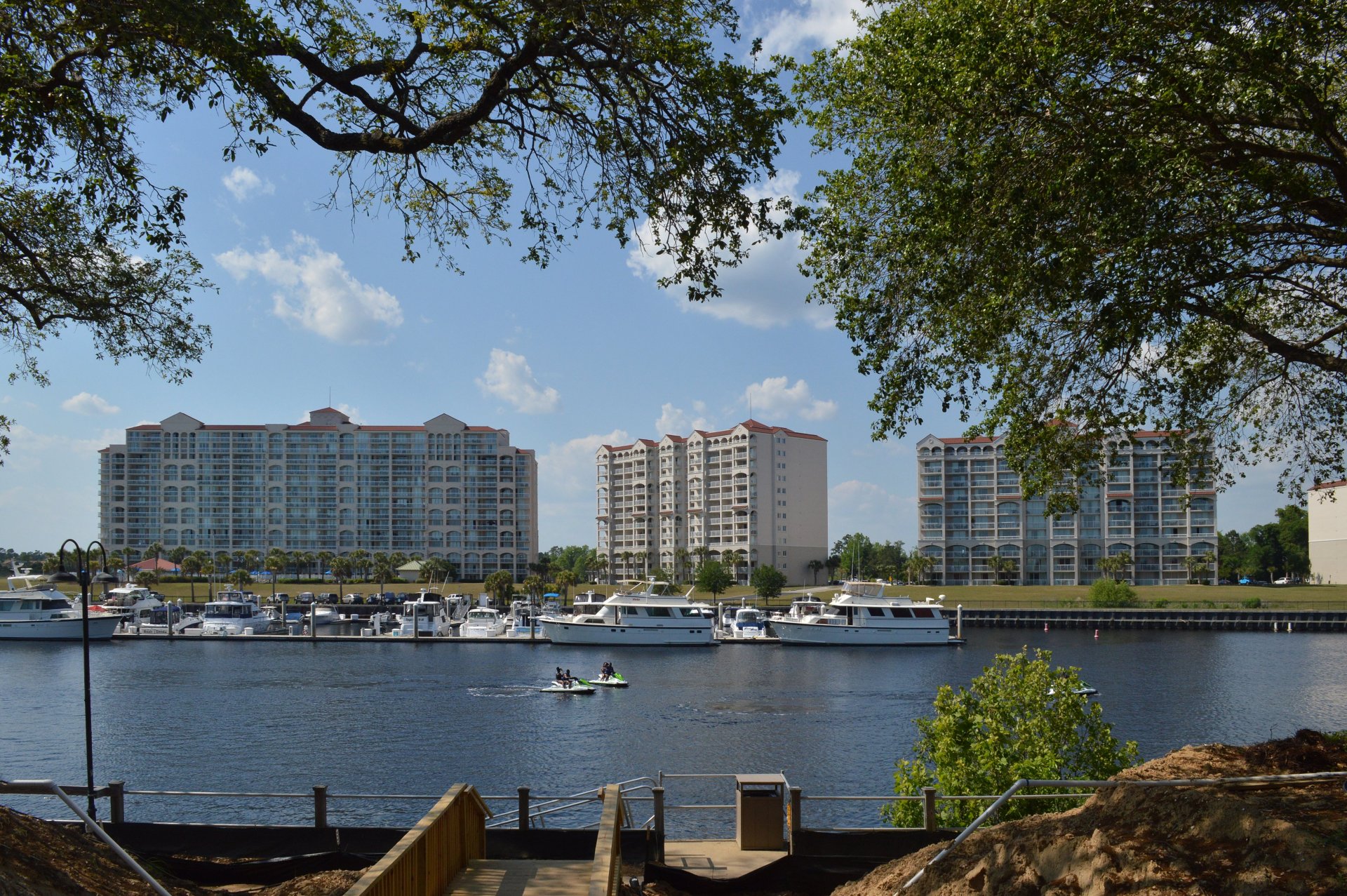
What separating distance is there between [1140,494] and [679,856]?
5806 inches

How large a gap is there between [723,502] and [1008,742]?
150 meters

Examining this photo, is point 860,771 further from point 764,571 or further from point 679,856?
point 764,571

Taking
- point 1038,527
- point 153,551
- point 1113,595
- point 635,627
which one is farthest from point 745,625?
point 153,551

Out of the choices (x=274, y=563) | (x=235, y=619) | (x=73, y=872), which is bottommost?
(x=235, y=619)

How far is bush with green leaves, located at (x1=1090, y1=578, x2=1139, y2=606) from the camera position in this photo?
112 meters

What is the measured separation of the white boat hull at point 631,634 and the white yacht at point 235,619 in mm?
26687

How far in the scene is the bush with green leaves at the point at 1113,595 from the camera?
112 metres

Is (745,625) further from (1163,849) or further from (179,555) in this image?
(179,555)

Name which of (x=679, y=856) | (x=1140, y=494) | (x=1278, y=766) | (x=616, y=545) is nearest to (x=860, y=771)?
(x=679, y=856)

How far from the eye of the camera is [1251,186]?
37.0 ft

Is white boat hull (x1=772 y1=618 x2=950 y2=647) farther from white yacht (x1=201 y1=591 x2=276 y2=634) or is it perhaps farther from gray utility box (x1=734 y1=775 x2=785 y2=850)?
gray utility box (x1=734 y1=775 x2=785 y2=850)

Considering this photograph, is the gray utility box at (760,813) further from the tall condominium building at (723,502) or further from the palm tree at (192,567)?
the tall condominium building at (723,502)

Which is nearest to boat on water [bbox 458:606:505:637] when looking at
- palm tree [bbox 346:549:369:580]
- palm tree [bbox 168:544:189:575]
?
palm tree [bbox 346:549:369:580]

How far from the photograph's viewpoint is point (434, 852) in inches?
334
